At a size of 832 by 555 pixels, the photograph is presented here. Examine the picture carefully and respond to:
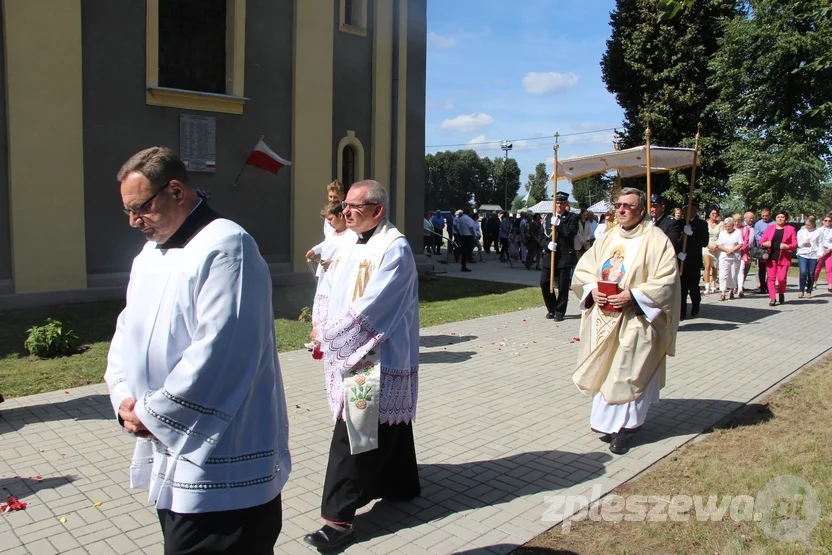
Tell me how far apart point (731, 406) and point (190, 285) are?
610cm

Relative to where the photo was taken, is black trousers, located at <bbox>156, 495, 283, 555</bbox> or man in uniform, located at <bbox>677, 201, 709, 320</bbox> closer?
black trousers, located at <bbox>156, 495, 283, 555</bbox>

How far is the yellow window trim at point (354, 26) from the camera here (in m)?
15.6

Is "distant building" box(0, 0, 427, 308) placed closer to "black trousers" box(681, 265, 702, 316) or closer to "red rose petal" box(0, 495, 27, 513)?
"black trousers" box(681, 265, 702, 316)

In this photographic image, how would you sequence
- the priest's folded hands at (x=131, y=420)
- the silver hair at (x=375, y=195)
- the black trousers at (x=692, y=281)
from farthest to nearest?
the black trousers at (x=692, y=281) < the silver hair at (x=375, y=195) < the priest's folded hands at (x=131, y=420)

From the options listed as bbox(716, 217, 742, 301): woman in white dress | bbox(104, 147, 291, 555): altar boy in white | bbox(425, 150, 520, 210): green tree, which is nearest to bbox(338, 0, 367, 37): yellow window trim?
bbox(716, 217, 742, 301): woman in white dress

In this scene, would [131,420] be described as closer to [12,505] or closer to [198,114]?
[12,505]

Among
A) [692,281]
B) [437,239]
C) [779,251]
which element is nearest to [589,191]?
[437,239]

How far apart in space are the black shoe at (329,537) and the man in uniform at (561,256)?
848 cm

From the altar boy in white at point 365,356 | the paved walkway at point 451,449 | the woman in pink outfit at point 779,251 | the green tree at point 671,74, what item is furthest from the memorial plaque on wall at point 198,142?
the green tree at point 671,74

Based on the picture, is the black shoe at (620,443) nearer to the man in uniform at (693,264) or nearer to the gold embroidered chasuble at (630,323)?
the gold embroidered chasuble at (630,323)

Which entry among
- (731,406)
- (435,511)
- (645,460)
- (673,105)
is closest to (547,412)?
(645,460)

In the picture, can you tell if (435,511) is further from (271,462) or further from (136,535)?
(271,462)

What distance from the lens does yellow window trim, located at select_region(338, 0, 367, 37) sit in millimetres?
15641

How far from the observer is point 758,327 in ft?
38.1
